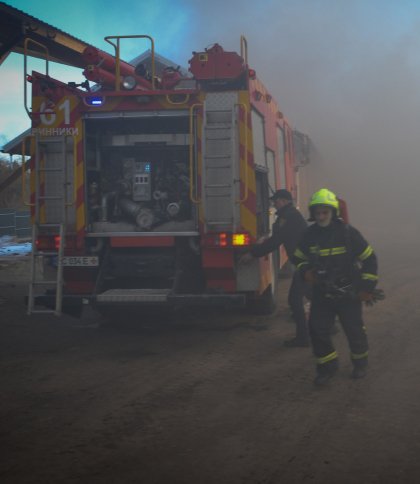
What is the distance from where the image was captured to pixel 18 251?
55.6ft

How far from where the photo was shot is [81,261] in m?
6.74

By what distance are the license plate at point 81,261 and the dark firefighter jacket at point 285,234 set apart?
1756mm

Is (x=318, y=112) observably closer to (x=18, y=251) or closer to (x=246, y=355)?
(x=18, y=251)

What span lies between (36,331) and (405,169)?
21.5m

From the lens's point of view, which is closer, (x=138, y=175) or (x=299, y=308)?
→ (x=299, y=308)

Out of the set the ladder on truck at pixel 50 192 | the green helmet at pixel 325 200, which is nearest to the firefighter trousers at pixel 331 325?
the green helmet at pixel 325 200

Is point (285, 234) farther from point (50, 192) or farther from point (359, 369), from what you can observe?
point (50, 192)

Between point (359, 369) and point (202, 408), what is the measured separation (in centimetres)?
150

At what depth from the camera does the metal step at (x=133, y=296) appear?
20.7 ft

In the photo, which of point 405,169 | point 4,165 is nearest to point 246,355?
point 405,169

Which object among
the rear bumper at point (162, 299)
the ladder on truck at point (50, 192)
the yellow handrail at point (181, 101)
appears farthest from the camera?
the ladder on truck at point (50, 192)

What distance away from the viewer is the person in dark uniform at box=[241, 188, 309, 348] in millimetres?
6387

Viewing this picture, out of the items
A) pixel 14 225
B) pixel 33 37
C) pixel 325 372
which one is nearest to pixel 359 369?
pixel 325 372

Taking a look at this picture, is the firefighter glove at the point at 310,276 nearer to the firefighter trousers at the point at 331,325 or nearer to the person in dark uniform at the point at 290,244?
the firefighter trousers at the point at 331,325
